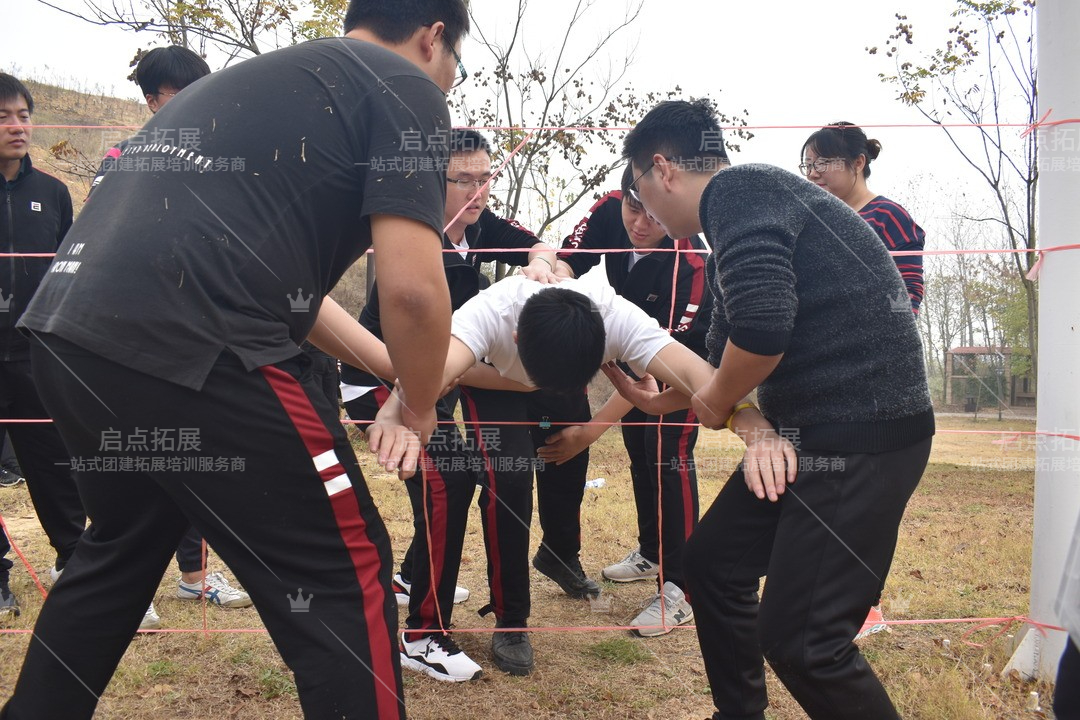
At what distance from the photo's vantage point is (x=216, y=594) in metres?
3.56

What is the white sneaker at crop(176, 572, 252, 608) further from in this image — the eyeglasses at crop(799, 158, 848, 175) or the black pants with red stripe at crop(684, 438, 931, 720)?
the eyeglasses at crop(799, 158, 848, 175)

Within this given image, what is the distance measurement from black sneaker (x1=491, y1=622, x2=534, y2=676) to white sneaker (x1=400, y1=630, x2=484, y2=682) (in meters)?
0.08

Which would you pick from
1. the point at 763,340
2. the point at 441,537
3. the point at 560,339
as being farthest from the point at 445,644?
the point at 763,340

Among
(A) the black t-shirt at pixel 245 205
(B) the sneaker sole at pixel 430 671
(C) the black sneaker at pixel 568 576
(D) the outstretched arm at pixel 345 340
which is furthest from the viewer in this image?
(C) the black sneaker at pixel 568 576

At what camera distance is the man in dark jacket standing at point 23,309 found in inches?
129

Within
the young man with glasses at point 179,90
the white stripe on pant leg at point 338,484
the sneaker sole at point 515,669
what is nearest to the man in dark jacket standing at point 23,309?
the young man with glasses at point 179,90

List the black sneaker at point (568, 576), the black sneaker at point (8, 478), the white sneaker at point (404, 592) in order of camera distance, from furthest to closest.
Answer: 1. the black sneaker at point (8, 478)
2. the black sneaker at point (568, 576)
3. the white sneaker at point (404, 592)

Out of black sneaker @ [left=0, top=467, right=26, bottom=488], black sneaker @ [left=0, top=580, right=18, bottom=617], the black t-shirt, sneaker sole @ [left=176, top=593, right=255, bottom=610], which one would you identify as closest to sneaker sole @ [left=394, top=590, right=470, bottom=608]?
sneaker sole @ [left=176, top=593, right=255, bottom=610]

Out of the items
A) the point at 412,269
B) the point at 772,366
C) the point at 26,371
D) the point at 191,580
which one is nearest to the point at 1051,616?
the point at 772,366

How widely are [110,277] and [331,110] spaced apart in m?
0.49

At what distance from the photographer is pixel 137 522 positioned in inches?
60.9

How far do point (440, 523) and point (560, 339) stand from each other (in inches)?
37.3

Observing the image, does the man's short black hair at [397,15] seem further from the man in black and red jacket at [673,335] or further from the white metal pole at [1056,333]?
the white metal pole at [1056,333]

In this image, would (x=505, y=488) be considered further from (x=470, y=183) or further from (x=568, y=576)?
(x=470, y=183)
